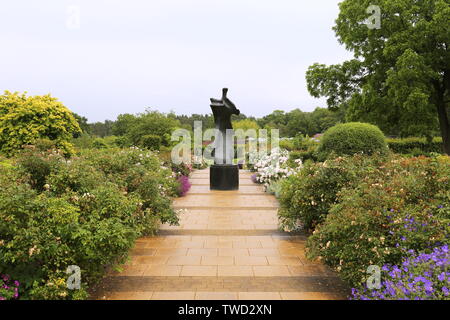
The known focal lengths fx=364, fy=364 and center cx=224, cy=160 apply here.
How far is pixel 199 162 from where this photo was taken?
19.7 metres

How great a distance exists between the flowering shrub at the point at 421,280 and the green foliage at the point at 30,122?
1190cm

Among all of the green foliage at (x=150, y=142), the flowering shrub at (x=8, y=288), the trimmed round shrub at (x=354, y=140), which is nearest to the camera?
the flowering shrub at (x=8, y=288)

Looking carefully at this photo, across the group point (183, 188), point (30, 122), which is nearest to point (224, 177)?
point (183, 188)

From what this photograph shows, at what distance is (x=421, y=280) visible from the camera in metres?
2.70

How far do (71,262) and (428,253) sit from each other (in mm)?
3321

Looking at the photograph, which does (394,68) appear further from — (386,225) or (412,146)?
(386,225)

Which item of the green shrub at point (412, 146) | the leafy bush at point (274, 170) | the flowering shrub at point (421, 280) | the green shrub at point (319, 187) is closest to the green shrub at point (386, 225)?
the flowering shrub at point (421, 280)

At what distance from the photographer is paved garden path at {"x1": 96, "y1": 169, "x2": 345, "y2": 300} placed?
3.86 metres

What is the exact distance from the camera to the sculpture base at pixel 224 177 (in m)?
11.3

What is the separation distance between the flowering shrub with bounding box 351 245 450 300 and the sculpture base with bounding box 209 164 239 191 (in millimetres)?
8092

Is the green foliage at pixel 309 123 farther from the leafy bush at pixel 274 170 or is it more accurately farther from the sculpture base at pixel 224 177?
the sculpture base at pixel 224 177

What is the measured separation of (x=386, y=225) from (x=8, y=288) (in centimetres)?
365

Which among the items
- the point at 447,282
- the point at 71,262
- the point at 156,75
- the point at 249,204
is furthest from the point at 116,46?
the point at 447,282

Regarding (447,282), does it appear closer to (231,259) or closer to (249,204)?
(231,259)
